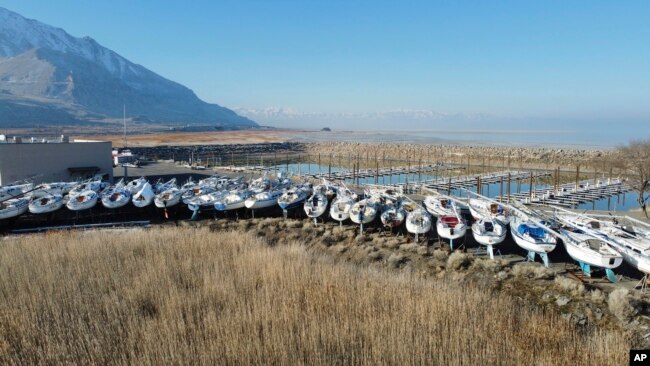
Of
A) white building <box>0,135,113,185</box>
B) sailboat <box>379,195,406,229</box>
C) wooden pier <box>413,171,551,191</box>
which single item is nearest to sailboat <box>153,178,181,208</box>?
white building <box>0,135,113,185</box>

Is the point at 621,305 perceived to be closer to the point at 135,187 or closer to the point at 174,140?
the point at 135,187

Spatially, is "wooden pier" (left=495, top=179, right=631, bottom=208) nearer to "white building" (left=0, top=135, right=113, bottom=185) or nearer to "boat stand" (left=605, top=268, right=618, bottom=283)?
"boat stand" (left=605, top=268, right=618, bottom=283)

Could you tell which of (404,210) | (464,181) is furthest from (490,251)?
(464,181)

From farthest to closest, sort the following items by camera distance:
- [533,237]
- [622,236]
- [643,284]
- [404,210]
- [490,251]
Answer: [404,210] → [490,251] → [533,237] → [622,236] → [643,284]

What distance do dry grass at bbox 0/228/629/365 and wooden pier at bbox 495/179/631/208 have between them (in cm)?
2572

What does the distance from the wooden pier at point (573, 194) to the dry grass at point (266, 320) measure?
25715mm

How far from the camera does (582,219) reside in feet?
63.5

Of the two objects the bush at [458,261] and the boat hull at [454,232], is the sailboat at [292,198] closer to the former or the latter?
the boat hull at [454,232]

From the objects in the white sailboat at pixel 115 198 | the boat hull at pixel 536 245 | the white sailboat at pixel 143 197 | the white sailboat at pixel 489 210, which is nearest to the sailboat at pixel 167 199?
the white sailboat at pixel 143 197

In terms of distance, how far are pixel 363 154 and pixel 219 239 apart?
71868mm

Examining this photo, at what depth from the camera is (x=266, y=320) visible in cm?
555

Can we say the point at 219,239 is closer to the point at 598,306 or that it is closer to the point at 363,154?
the point at 598,306

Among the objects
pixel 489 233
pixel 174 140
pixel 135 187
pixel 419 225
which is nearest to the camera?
pixel 489 233

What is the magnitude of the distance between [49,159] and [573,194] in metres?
42.1
